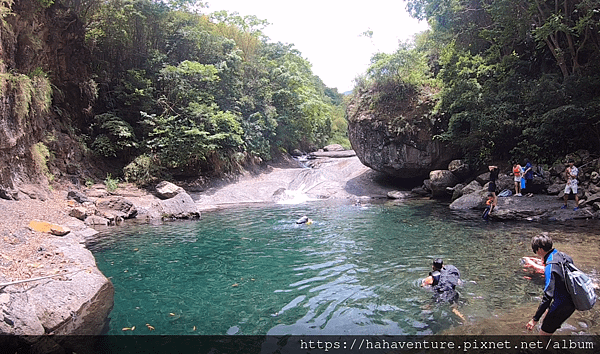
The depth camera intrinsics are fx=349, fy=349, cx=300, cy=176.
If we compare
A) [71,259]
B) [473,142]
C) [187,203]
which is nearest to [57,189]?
[187,203]

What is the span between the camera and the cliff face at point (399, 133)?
20.7 m

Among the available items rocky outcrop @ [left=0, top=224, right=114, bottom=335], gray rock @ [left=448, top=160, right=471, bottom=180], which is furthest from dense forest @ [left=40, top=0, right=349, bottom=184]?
rocky outcrop @ [left=0, top=224, right=114, bottom=335]

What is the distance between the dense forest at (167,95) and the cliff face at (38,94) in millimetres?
1036

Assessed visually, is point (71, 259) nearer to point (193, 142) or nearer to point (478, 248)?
point (478, 248)

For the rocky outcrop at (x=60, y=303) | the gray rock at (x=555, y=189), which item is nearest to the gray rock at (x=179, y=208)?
the rocky outcrop at (x=60, y=303)

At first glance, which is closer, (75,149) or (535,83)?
(535,83)

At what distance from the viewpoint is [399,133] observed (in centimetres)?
2097

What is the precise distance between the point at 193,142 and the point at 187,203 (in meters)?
5.30

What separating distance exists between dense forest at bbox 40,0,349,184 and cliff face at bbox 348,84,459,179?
805 centimetres

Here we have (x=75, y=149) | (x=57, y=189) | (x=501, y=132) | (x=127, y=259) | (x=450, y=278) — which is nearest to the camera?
(x=450, y=278)

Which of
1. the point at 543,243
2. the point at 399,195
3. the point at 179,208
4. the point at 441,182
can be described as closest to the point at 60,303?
the point at 543,243

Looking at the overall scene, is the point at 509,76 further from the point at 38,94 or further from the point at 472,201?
the point at 38,94

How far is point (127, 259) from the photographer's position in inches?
343

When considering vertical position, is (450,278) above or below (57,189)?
below
